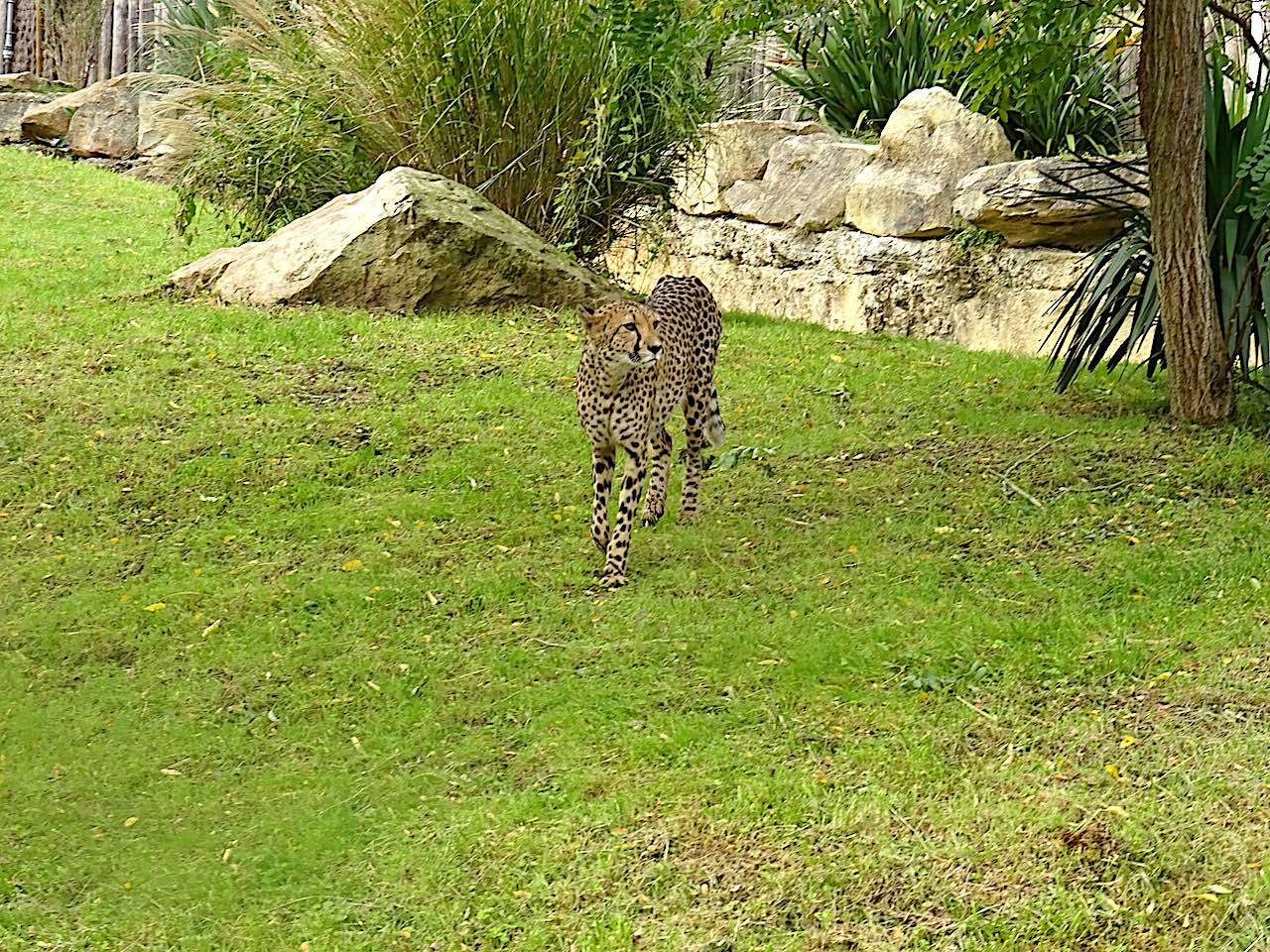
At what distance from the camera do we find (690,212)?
10.6m

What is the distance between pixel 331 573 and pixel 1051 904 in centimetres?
303

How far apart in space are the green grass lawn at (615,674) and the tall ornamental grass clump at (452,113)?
9.08 feet

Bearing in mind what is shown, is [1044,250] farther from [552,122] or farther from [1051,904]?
[1051,904]

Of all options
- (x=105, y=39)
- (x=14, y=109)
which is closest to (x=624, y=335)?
(x=14, y=109)

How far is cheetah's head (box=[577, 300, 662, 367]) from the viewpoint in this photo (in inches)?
199

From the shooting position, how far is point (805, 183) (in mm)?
9758

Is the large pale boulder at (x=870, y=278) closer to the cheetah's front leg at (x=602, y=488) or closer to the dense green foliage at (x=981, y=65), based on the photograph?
the dense green foliage at (x=981, y=65)

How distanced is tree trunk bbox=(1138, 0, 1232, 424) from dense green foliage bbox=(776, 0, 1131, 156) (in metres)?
0.23

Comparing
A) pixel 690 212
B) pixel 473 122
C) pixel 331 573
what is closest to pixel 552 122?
pixel 473 122

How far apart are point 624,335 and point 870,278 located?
4596 mm

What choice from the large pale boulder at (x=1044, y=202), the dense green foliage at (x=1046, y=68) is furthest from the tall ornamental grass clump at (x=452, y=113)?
the dense green foliage at (x=1046, y=68)

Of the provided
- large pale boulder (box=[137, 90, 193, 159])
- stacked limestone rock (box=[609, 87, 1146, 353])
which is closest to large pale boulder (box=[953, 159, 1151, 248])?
stacked limestone rock (box=[609, 87, 1146, 353])

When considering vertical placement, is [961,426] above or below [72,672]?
above

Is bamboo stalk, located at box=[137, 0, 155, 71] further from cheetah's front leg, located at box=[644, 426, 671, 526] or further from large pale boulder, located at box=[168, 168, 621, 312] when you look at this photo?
cheetah's front leg, located at box=[644, 426, 671, 526]
